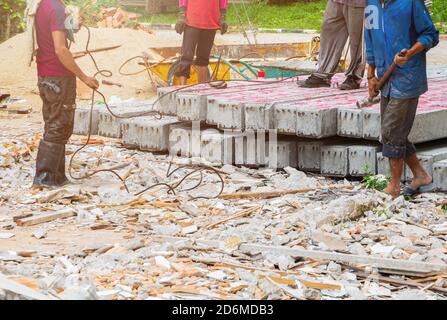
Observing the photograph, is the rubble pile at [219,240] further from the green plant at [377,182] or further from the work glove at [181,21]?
the work glove at [181,21]

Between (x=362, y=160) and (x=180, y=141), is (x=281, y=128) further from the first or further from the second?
(x=180, y=141)

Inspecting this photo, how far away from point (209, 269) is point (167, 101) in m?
4.88

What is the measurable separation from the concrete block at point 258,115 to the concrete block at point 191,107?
62 cm

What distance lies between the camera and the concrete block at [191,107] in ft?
35.3

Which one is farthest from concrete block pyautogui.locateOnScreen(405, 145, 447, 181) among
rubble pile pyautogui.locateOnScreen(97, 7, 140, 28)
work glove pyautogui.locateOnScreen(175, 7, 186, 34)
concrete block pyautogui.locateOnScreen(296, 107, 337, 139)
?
rubble pile pyautogui.locateOnScreen(97, 7, 140, 28)

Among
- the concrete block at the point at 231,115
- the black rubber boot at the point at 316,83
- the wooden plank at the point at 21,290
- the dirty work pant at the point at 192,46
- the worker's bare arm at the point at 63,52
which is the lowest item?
the wooden plank at the point at 21,290

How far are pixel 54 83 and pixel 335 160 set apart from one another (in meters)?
2.89

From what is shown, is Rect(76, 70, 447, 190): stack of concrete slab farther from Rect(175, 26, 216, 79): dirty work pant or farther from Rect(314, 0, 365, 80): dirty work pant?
Rect(175, 26, 216, 79): dirty work pant

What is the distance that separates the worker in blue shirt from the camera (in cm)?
831

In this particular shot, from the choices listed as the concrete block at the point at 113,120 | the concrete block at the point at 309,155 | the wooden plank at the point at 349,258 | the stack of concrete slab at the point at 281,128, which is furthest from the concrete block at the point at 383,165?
the concrete block at the point at 113,120

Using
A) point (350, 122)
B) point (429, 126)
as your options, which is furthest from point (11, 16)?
point (429, 126)

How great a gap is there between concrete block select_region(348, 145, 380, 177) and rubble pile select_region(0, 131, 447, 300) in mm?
169

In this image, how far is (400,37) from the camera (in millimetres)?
8367

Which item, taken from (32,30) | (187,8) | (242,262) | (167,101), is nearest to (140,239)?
(242,262)
